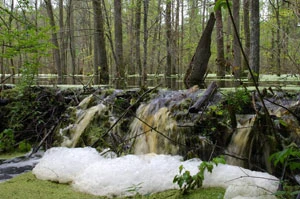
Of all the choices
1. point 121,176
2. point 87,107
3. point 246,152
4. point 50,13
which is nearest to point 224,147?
point 246,152

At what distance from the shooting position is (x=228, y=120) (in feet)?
11.7

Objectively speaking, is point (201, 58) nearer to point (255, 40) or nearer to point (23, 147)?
point (255, 40)

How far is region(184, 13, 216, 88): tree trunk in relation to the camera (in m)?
6.43

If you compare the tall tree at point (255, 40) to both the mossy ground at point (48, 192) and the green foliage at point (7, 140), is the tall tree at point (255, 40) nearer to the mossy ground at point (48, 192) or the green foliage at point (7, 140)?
the mossy ground at point (48, 192)

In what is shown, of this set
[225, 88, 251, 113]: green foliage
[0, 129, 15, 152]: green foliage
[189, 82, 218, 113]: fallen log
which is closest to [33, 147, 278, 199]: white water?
[189, 82, 218, 113]: fallen log

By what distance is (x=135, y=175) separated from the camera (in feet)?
10.2

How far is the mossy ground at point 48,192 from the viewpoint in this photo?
268cm

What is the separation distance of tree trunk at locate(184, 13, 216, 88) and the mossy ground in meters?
3.95

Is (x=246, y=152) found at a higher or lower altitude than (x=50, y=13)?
lower

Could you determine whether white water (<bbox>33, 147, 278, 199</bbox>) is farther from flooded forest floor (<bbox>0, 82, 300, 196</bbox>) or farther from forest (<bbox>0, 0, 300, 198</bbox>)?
flooded forest floor (<bbox>0, 82, 300, 196</bbox>)

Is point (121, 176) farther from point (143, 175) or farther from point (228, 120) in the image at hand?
point (228, 120)

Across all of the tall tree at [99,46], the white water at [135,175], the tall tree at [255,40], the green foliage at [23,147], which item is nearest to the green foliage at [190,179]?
the white water at [135,175]

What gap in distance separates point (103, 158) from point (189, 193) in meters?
1.44

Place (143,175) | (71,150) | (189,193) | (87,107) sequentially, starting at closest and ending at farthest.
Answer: (189,193) < (143,175) < (71,150) < (87,107)
